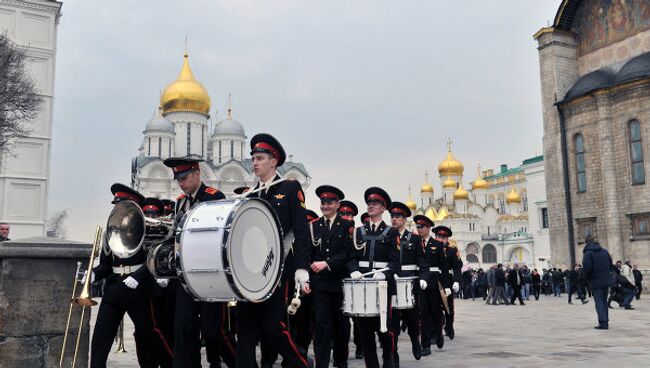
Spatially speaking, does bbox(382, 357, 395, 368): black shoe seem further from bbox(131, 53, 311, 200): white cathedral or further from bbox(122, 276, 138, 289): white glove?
bbox(131, 53, 311, 200): white cathedral

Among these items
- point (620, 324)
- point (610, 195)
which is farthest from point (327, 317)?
point (610, 195)

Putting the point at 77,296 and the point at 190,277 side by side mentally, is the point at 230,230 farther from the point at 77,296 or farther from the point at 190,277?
the point at 77,296

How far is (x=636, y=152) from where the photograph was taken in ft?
88.8

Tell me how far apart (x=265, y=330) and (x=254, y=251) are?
726 millimetres

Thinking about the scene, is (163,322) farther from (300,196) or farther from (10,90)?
(10,90)

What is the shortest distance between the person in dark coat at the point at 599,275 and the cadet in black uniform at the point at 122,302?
9184mm

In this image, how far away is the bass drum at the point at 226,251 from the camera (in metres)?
4.10

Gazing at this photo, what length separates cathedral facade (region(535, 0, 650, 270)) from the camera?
87.9 ft

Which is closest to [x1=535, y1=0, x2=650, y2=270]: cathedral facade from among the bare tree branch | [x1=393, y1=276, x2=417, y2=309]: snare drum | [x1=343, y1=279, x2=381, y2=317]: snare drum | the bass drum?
[x1=393, y1=276, x2=417, y2=309]: snare drum

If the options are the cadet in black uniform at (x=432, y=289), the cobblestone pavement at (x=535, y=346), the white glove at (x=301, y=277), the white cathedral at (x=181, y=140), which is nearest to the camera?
the white glove at (x=301, y=277)

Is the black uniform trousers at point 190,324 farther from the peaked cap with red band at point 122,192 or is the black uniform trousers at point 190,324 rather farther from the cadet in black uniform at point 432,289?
the cadet in black uniform at point 432,289

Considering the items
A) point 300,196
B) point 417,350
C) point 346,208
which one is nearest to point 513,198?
point 346,208

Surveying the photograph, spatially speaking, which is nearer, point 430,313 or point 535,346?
point 535,346

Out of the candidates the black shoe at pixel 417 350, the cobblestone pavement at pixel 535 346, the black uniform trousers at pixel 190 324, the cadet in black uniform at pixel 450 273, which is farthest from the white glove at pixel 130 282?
the cadet in black uniform at pixel 450 273
